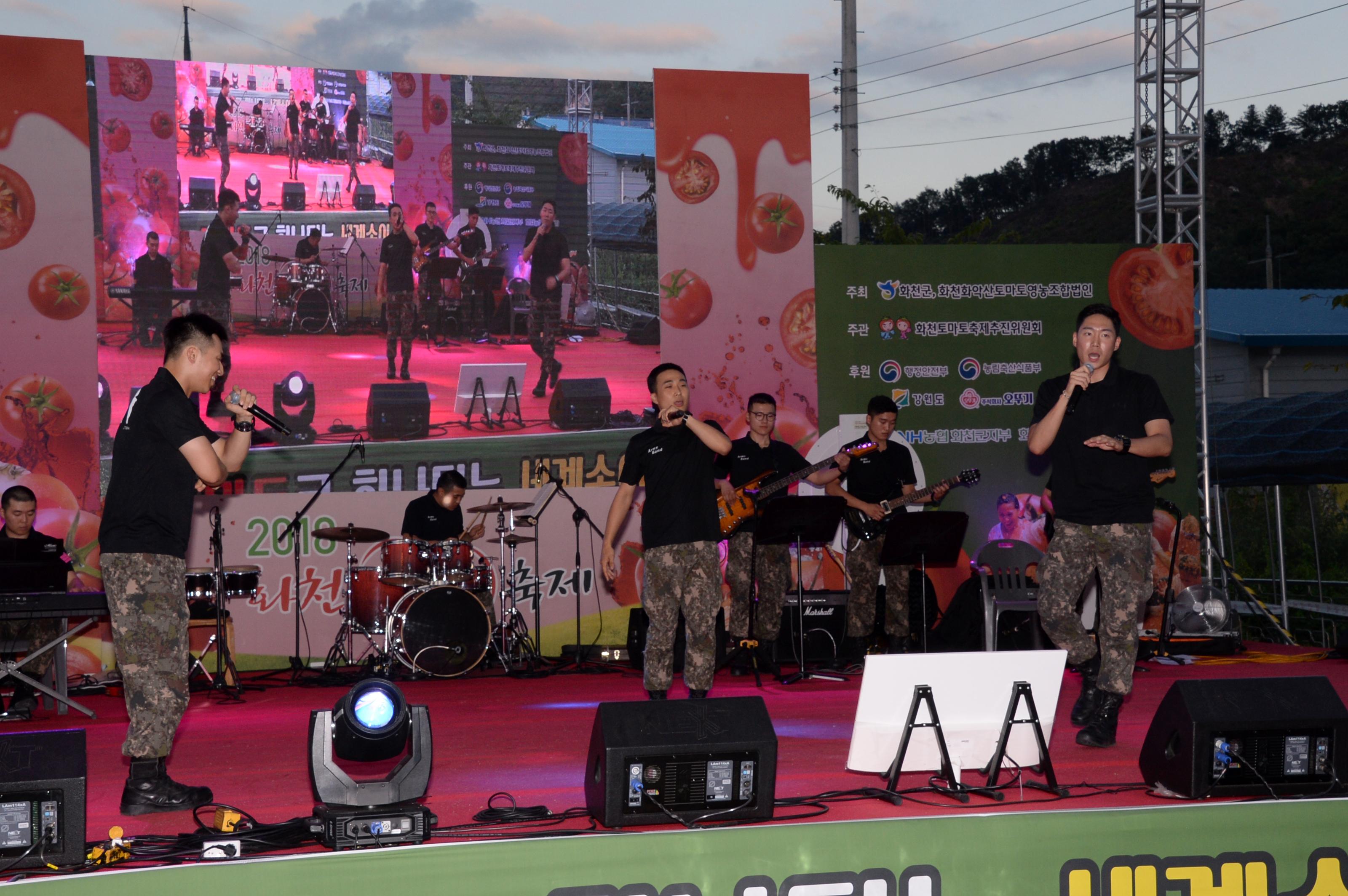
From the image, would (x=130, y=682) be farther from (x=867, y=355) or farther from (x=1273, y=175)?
(x=1273, y=175)

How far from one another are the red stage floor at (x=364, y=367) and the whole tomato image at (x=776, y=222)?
1355 mm

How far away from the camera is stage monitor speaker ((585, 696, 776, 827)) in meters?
3.66

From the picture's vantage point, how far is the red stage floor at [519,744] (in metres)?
4.30

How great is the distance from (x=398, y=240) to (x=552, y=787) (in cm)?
635

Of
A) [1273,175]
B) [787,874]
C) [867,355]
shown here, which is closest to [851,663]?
[867,355]

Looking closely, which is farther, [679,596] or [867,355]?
[867,355]

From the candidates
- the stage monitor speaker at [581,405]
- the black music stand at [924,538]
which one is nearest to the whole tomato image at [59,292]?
the stage monitor speaker at [581,405]

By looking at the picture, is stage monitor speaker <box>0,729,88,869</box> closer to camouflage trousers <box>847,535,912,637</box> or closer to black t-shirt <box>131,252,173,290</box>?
camouflage trousers <box>847,535,912,637</box>

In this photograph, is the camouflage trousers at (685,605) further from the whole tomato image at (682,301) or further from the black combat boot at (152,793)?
the whole tomato image at (682,301)

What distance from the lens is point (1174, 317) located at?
10.6 m

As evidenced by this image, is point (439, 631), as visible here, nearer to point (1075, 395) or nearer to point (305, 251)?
point (305, 251)

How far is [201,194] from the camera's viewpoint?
374 inches

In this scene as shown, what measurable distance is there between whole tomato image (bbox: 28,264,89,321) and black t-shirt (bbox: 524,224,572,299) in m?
3.58

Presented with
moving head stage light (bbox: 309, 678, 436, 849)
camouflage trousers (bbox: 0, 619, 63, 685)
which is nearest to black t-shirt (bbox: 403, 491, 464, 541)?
camouflage trousers (bbox: 0, 619, 63, 685)
